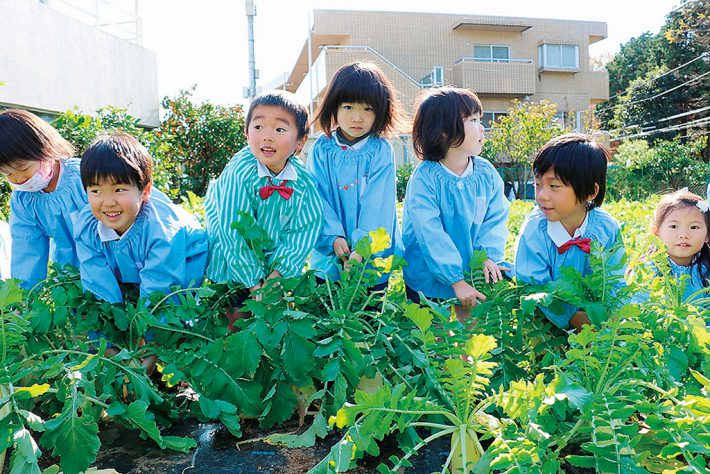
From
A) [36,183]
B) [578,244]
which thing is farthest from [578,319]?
[36,183]

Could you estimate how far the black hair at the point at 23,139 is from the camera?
293 cm

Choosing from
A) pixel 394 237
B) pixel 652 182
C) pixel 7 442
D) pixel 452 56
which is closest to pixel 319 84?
pixel 452 56

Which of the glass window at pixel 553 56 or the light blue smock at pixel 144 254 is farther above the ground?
the glass window at pixel 553 56

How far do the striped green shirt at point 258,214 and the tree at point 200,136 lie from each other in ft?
39.9

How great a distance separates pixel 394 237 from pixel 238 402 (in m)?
1.54

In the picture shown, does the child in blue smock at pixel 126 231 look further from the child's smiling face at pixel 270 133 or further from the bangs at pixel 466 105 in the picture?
the bangs at pixel 466 105

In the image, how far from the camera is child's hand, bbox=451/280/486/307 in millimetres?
2752

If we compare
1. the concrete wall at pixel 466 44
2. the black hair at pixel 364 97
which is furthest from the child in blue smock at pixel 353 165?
the concrete wall at pixel 466 44

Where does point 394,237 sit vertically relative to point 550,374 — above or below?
above

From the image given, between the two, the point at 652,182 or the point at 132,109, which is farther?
the point at 652,182

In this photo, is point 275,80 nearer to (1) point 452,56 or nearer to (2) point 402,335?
(1) point 452,56

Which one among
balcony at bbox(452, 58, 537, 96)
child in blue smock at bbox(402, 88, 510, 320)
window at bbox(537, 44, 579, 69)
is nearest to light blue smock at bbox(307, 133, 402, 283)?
child in blue smock at bbox(402, 88, 510, 320)

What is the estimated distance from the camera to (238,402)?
6.82ft

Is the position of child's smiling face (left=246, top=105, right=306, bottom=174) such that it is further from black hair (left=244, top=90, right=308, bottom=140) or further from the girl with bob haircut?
the girl with bob haircut
